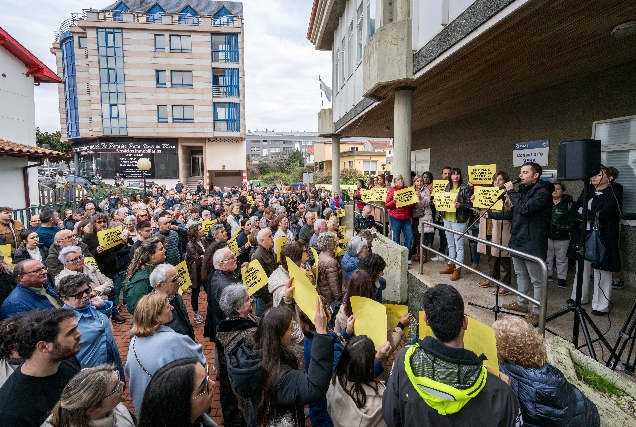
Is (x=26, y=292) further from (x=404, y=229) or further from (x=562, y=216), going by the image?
(x=562, y=216)

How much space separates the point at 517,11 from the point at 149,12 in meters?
45.9

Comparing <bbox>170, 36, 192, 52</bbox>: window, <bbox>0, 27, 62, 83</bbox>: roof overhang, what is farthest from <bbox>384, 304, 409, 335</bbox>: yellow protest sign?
<bbox>170, 36, 192, 52</bbox>: window

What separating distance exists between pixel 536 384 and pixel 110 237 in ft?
21.4

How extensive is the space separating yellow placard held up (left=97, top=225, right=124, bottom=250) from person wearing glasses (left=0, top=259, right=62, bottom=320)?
273 centimetres

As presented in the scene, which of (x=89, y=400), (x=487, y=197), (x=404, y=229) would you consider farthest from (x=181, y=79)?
(x=89, y=400)

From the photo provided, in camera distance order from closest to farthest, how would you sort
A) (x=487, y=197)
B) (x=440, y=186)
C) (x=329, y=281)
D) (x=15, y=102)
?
(x=329, y=281) < (x=487, y=197) < (x=440, y=186) < (x=15, y=102)

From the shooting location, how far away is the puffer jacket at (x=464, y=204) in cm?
645

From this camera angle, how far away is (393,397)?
6.96ft

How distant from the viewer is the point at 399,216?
23.8 ft

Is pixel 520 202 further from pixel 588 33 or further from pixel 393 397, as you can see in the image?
pixel 393 397

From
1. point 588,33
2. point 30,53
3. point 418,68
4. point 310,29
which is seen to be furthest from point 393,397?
point 30,53

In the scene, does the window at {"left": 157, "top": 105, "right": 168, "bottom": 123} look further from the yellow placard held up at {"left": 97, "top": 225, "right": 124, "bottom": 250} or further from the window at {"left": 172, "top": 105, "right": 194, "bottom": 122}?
the yellow placard held up at {"left": 97, "top": 225, "right": 124, "bottom": 250}

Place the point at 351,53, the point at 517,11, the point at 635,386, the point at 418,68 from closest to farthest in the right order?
the point at 635,386
the point at 517,11
the point at 418,68
the point at 351,53

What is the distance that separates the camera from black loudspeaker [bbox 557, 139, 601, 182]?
11.9ft
